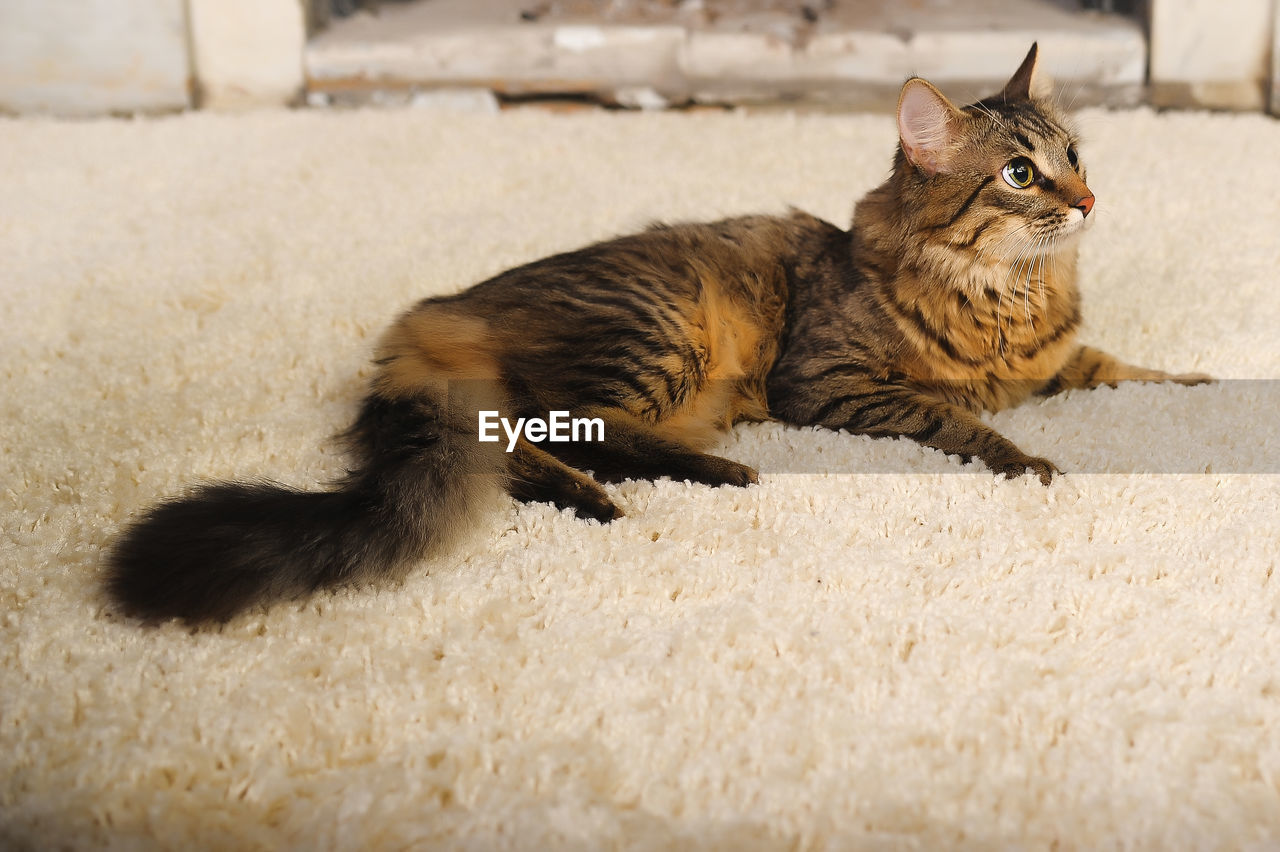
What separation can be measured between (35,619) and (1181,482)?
4.49 feet

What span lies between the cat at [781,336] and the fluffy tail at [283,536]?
0.01 metres

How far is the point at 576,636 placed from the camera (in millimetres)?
1049

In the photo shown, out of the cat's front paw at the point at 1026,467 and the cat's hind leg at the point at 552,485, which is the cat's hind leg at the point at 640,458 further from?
the cat's front paw at the point at 1026,467

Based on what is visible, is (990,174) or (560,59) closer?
(990,174)

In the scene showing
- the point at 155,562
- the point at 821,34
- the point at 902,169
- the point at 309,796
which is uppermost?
the point at 821,34

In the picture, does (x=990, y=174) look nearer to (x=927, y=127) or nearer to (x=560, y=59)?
(x=927, y=127)

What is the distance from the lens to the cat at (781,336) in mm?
1361

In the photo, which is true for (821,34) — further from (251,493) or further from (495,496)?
Answer: (251,493)

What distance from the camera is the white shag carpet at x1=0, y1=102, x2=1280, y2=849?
0.85m

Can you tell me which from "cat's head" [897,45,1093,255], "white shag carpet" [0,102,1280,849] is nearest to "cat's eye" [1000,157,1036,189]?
"cat's head" [897,45,1093,255]

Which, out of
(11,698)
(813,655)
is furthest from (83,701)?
(813,655)

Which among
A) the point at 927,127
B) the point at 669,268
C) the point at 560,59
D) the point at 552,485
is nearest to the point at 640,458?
the point at 552,485

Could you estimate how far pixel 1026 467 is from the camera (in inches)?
52.2

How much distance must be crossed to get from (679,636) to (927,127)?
0.85 metres
